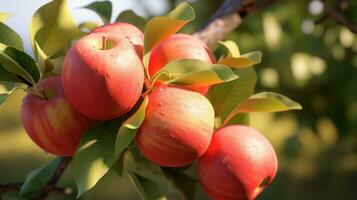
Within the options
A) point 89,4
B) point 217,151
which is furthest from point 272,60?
point 217,151

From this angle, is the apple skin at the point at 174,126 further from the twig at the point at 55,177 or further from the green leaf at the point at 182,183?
the twig at the point at 55,177

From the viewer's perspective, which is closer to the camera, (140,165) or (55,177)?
(140,165)

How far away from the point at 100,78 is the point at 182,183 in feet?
0.79

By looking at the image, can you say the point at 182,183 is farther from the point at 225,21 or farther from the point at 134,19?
the point at 225,21

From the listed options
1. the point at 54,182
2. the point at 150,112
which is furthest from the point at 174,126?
the point at 54,182

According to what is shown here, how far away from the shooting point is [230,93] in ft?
2.70

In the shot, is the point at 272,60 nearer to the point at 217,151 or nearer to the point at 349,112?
the point at 349,112

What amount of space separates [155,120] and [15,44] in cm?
20

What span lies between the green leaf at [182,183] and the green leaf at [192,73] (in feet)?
0.53

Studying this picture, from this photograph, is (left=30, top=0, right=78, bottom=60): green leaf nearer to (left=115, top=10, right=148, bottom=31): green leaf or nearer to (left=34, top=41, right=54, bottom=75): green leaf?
(left=34, top=41, right=54, bottom=75): green leaf

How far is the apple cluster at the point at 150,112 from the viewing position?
66cm

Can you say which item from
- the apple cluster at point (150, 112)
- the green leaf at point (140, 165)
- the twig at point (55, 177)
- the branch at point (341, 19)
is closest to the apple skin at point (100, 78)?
the apple cluster at point (150, 112)

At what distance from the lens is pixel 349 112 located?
6.98ft

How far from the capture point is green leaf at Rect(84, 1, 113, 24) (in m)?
0.89
